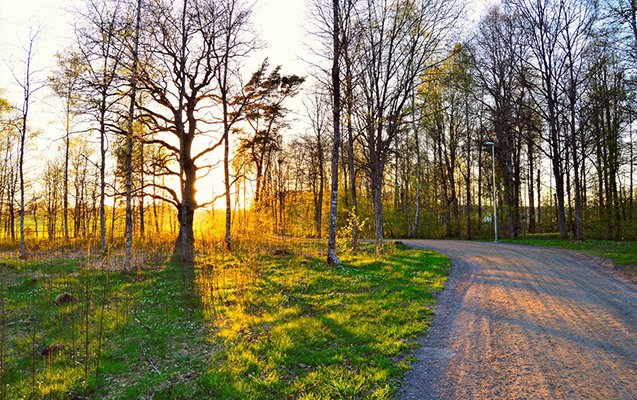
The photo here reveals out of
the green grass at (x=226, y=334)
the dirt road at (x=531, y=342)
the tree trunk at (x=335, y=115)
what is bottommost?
the green grass at (x=226, y=334)

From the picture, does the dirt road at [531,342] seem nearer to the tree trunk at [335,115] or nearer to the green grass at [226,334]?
the green grass at [226,334]

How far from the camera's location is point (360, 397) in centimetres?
404

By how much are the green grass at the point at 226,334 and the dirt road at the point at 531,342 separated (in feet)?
1.75

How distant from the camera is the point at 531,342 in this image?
530cm

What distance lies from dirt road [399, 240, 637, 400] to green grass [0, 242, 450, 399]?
21.0 inches

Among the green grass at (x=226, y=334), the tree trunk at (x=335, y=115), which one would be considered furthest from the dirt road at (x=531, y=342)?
the tree trunk at (x=335, y=115)

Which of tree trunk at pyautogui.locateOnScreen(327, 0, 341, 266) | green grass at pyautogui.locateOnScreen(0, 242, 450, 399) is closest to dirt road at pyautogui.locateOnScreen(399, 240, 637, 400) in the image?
green grass at pyautogui.locateOnScreen(0, 242, 450, 399)

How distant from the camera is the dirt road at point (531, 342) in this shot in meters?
4.04

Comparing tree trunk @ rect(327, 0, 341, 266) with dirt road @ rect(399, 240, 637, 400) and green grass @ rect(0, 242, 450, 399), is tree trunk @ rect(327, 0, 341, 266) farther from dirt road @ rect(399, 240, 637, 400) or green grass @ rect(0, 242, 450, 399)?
dirt road @ rect(399, 240, 637, 400)

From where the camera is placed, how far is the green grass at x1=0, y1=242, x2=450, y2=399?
4.61 metres

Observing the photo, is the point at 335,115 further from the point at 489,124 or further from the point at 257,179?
the point at 489,124

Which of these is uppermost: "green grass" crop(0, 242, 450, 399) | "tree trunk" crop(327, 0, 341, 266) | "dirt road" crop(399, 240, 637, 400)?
"tree trunk" crop(327, 0, 341, 266)

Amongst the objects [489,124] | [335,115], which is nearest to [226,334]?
[335,115]

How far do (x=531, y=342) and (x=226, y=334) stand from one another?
521cm
